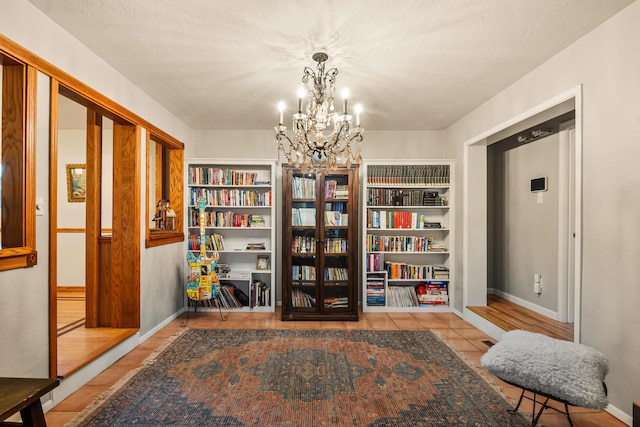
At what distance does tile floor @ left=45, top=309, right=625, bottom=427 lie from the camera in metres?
2.09

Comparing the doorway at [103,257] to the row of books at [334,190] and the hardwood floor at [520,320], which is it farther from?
the hardwood floor at [520,320]

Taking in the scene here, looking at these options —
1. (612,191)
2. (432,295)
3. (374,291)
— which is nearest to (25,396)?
(612,191)

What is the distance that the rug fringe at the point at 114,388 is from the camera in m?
2.04

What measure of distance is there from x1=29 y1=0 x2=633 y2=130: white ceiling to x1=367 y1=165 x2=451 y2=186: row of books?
3.57 feet

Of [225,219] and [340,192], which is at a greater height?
[340,192]

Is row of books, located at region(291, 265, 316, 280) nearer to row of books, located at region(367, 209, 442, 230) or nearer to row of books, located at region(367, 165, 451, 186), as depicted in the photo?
row of books, located at region(367, 209, 442, 230)

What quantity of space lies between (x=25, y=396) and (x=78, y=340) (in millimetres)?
1970

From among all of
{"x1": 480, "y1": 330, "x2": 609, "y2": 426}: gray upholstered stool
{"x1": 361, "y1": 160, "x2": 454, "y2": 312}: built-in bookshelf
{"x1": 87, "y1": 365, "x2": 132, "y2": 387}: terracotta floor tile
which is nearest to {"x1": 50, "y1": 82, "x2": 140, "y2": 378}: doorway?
{"x1": 87, "y1": 365, "x2": 132, "y2": 387}: terracotta floor tile

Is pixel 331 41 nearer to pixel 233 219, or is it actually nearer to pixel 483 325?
pixel 233 219

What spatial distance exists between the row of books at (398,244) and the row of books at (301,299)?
1.01 m

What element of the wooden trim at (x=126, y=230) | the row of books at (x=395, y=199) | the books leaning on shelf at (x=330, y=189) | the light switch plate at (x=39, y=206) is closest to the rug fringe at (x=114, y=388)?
the wooden trim at (x=126, y=230)

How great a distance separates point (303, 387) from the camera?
8.00ft

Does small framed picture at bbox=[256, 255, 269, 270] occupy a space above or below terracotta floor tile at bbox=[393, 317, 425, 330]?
above

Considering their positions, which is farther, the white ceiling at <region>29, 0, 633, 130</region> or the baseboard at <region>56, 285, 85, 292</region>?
the baseboard at <region>56, 285, 85, 292</region>
